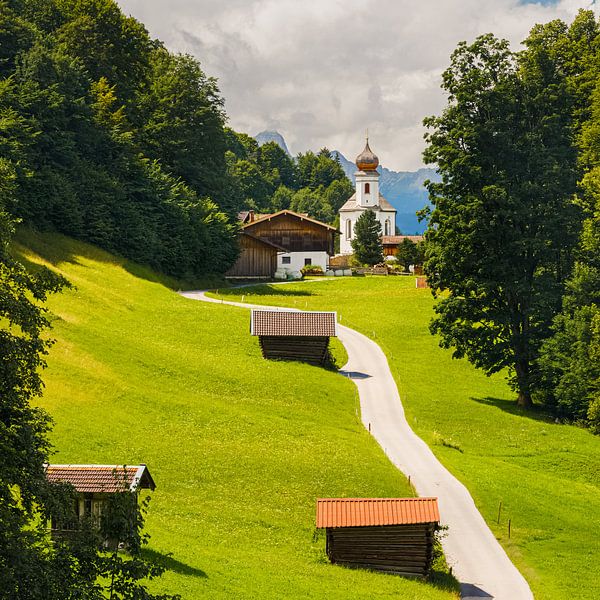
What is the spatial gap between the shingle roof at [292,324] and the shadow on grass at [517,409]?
1037 centimetres

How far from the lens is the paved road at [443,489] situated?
1220 inches

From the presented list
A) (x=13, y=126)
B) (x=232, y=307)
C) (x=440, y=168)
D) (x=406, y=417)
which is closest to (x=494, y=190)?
(x=440, y=168)

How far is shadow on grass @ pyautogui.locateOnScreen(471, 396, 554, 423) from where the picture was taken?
174ft

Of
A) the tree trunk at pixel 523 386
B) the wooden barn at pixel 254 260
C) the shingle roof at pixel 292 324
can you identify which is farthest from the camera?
the wooden barn at pixel 254 260

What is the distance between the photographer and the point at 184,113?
94.4 meters

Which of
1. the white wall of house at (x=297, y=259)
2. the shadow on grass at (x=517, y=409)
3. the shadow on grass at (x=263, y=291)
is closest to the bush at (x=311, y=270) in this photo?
the white wall of house at (x=297, y=259)

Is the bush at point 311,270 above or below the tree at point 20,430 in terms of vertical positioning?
above

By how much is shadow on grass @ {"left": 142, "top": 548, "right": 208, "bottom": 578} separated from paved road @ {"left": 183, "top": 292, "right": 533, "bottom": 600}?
9.54 meters

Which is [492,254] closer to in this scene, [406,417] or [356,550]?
[406,417]

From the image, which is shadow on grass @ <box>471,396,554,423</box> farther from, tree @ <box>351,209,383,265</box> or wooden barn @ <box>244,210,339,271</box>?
tree @ <box>351,209,383,265</box>

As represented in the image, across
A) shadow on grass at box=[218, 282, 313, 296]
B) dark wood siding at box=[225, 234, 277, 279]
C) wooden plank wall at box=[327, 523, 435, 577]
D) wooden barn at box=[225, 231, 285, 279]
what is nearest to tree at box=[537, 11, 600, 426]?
wooden plank wall at box=[327, 523, 435, 577]

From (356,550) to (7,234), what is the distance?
18.2m

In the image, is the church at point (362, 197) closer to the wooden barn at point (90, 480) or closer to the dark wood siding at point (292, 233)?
the dark wood siding at point (292, 233)

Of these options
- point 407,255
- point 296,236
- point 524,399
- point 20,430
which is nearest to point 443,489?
point 524,399
